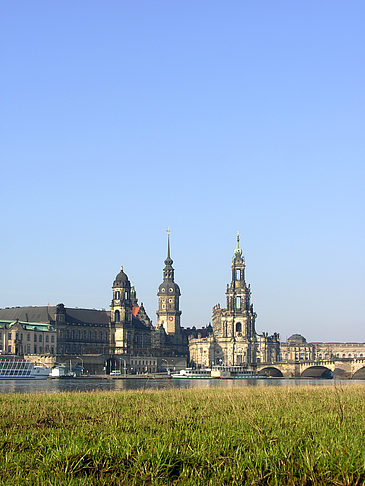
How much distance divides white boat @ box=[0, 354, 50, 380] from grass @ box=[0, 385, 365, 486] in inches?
5957

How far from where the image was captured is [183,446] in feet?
75.3

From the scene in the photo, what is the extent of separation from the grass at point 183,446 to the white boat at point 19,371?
15132 cm

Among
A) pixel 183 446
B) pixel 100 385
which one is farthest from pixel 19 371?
pixel 183 446

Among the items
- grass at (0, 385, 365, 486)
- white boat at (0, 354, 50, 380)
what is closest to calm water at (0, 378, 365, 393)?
white boat at (0, 354, 50, 380)

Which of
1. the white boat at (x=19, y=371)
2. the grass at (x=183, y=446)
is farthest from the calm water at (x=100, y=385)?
the grass at (x=183, y=446)

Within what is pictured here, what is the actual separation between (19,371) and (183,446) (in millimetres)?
169343

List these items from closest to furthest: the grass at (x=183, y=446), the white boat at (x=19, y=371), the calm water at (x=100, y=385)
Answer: the grass at (x=183, y=446) → the calm water at (x=100, y=385) → the white boat at (x=19, y=371)

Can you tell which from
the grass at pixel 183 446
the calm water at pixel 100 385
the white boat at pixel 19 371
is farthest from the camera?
the white boat at pixel 19 371

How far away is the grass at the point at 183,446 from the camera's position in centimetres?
1931

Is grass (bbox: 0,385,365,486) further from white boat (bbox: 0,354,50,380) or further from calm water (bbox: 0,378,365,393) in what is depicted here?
white boat (bbox: 0,354,50,380)

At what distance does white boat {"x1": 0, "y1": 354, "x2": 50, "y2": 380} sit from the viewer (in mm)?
180500

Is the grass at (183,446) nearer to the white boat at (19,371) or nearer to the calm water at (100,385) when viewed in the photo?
the calm water at (100,385)

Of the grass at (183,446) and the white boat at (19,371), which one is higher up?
the grass at (183,446)

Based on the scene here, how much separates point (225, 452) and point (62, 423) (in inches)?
387
